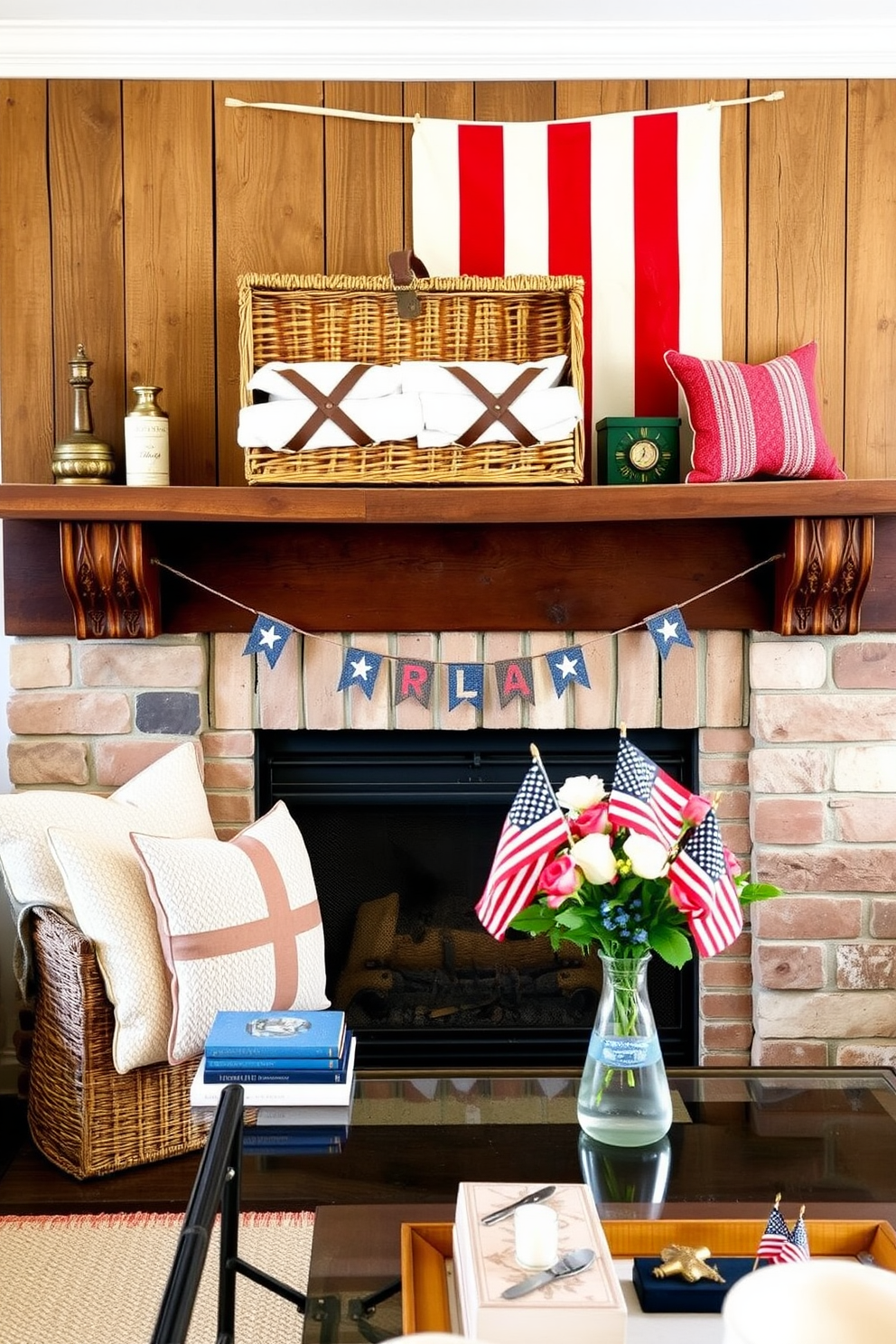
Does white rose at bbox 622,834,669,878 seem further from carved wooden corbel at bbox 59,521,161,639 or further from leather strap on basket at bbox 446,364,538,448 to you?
carved wooden corbel at bbox 59,521,161,639

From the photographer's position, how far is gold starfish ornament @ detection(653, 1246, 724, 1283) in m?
1.19

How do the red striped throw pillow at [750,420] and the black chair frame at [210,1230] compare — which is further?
the red striped throw pillow at [750,420]

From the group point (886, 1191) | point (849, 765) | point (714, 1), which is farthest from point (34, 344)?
point (886, 1191)

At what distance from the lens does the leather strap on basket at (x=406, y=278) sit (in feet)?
7.47

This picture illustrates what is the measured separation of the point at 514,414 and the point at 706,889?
1.15m

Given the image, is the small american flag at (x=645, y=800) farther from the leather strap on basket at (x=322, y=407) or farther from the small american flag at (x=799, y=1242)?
the leather strap on basket at (x=322, y=407)

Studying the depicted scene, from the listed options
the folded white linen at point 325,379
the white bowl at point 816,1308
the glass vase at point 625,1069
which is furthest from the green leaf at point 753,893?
the folded white linen at point 325,379

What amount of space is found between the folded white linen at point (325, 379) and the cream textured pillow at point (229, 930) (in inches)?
33.2

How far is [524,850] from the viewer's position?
4.83 ft

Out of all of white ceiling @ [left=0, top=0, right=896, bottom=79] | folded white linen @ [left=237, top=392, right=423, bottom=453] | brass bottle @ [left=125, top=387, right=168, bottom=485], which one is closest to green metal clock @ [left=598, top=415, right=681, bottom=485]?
folded white linen @ [left=237, top=392, right=423, bottom=453]

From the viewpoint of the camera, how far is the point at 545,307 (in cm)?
239

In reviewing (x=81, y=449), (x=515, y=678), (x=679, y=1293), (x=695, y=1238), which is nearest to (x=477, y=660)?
(x=515, y=678)

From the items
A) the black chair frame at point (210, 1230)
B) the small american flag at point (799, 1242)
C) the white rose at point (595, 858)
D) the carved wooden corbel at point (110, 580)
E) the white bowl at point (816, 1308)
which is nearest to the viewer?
the white bowl at point (816, 1308)

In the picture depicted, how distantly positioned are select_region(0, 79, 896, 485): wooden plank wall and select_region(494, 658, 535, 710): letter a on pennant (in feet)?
2.21
